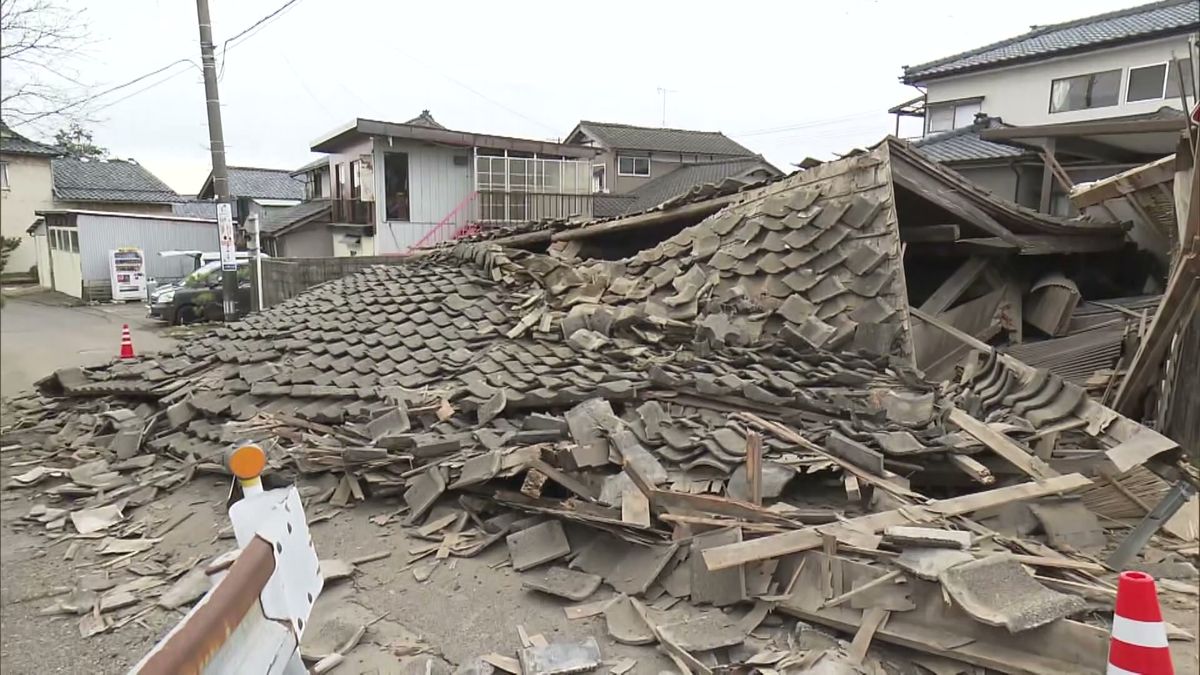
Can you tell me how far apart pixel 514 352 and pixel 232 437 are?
254 centimetres

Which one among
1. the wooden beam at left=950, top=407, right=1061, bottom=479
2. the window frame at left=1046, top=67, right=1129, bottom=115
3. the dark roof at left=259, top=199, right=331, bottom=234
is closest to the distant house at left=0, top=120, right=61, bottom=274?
the wooden beam at left=950, top=407, right=1061, bottom=479

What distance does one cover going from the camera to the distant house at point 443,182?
60.1 ft

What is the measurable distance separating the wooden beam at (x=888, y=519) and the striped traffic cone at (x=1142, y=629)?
1441 millimetres

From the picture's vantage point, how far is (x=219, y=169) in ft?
29.8

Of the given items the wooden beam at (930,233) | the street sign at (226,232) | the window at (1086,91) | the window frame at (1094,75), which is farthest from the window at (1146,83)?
the street sign at (226,232)

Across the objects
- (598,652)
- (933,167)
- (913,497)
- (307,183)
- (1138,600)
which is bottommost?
(598,652)

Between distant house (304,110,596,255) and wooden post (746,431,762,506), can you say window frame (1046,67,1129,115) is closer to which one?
distant house (304,110,596,255)

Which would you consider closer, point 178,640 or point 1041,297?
point 178,640

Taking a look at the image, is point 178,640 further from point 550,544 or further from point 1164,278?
point 1164,278

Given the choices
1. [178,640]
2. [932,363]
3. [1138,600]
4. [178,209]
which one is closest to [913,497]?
[1138,600]

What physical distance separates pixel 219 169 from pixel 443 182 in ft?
33.2

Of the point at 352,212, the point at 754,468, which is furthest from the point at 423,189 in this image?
the point at 754,468

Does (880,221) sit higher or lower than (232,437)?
higher

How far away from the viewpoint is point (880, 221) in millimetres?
6188
